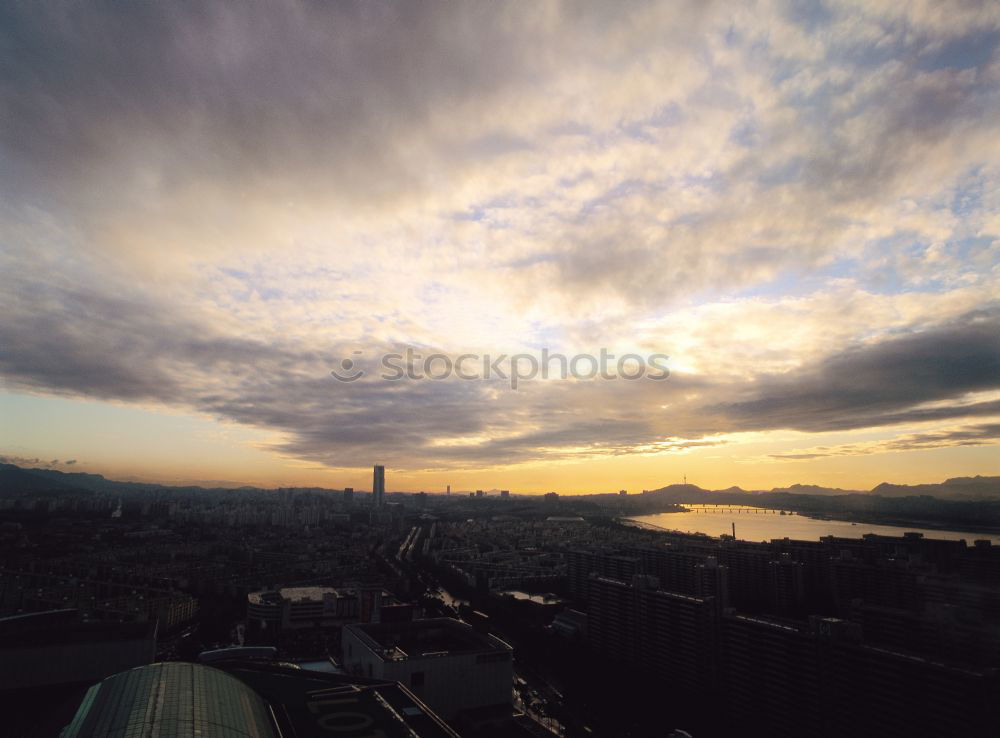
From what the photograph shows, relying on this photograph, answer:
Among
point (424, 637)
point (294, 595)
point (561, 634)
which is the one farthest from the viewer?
point (294, 595)

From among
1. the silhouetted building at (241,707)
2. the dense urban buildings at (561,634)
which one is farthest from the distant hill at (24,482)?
the silhouetted building at (241,707)

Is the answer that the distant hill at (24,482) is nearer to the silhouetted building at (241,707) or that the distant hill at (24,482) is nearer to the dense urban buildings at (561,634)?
the dense urban buildings at (561,634)

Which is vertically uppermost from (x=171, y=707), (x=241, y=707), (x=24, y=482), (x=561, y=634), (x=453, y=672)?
(x=24, y=482)

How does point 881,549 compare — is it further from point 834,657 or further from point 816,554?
point 834,657

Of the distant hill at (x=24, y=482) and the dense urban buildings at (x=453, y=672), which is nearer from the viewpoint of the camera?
the dense urban buildings at (x=453, y=672)

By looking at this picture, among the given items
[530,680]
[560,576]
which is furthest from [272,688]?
[560,576]

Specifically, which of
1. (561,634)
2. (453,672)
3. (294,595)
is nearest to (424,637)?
(453,672)

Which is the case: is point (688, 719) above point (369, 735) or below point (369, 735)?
below

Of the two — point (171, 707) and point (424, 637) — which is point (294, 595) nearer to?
point (424, 637)
